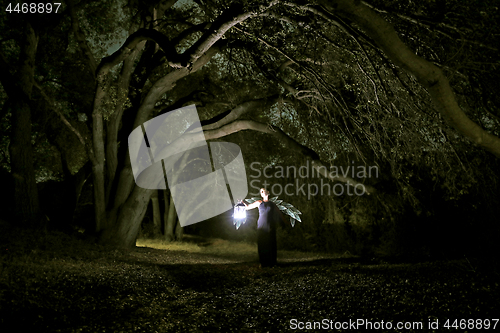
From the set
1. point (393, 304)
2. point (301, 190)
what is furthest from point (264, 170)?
point (393, 304)

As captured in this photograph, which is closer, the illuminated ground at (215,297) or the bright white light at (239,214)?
the illuminated ground at (215,297)

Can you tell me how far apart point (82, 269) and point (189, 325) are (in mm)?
2981

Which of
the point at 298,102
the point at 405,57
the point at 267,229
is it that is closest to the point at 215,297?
the point at 267,229

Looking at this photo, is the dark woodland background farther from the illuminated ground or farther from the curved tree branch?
the illuminated ground

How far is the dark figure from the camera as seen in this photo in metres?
8.75

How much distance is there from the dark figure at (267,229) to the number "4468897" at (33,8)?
8220 mm

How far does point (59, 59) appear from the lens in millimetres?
12984

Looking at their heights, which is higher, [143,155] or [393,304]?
[143,155]

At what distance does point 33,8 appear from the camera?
32.3 feet

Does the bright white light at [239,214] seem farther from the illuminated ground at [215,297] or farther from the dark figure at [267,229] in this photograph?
the illuminated ground at [215,297]

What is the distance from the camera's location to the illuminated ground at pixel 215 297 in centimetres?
420

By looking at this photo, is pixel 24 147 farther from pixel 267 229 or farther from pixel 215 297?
pixel 215 297

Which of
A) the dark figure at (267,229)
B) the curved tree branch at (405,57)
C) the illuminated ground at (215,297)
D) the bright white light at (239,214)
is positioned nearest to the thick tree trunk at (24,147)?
the illuminated ground at (215,297)

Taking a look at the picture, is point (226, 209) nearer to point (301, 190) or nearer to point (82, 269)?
point (301, 190)
